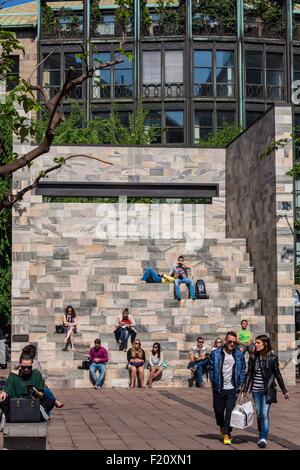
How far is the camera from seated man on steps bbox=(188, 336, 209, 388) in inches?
1062

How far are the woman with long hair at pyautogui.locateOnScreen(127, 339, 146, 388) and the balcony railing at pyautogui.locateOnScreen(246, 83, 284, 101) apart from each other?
36260 mm

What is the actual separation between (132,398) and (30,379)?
10416 mm

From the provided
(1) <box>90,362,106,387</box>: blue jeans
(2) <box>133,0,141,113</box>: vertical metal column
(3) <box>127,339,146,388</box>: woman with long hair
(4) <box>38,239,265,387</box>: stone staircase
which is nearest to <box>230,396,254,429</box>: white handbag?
(3) <box>127,339,146,388</box>: woman with long hair

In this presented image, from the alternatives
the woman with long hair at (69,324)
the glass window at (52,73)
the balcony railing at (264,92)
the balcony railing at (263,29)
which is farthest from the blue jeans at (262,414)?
the glass window at (52,73)

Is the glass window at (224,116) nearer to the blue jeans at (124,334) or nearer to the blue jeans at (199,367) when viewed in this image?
the blue jeans at (124,334)

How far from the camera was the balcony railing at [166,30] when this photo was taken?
197ft

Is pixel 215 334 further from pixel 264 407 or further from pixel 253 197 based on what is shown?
pixel 264 407

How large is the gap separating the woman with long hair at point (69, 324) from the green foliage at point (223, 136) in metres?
28.1

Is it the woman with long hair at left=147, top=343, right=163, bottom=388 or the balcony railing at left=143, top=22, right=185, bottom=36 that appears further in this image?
the balcony railing at left=143, top=22, right=185, bottom=36

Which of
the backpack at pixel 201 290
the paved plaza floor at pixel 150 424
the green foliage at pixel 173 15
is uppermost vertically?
the green foliage at pixel 173 15

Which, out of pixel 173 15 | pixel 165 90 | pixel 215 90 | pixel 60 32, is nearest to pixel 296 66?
pixel 215 90

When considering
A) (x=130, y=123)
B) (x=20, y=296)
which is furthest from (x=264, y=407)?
(x=130, y=123)

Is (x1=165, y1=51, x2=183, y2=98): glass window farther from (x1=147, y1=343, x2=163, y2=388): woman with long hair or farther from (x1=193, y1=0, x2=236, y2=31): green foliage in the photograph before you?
(x1=147, y1=343, x2=163, y2=388): woman with long hair

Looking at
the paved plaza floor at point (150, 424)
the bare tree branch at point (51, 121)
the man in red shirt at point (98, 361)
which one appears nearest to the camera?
the paved plaza floor at point (150, 424)
